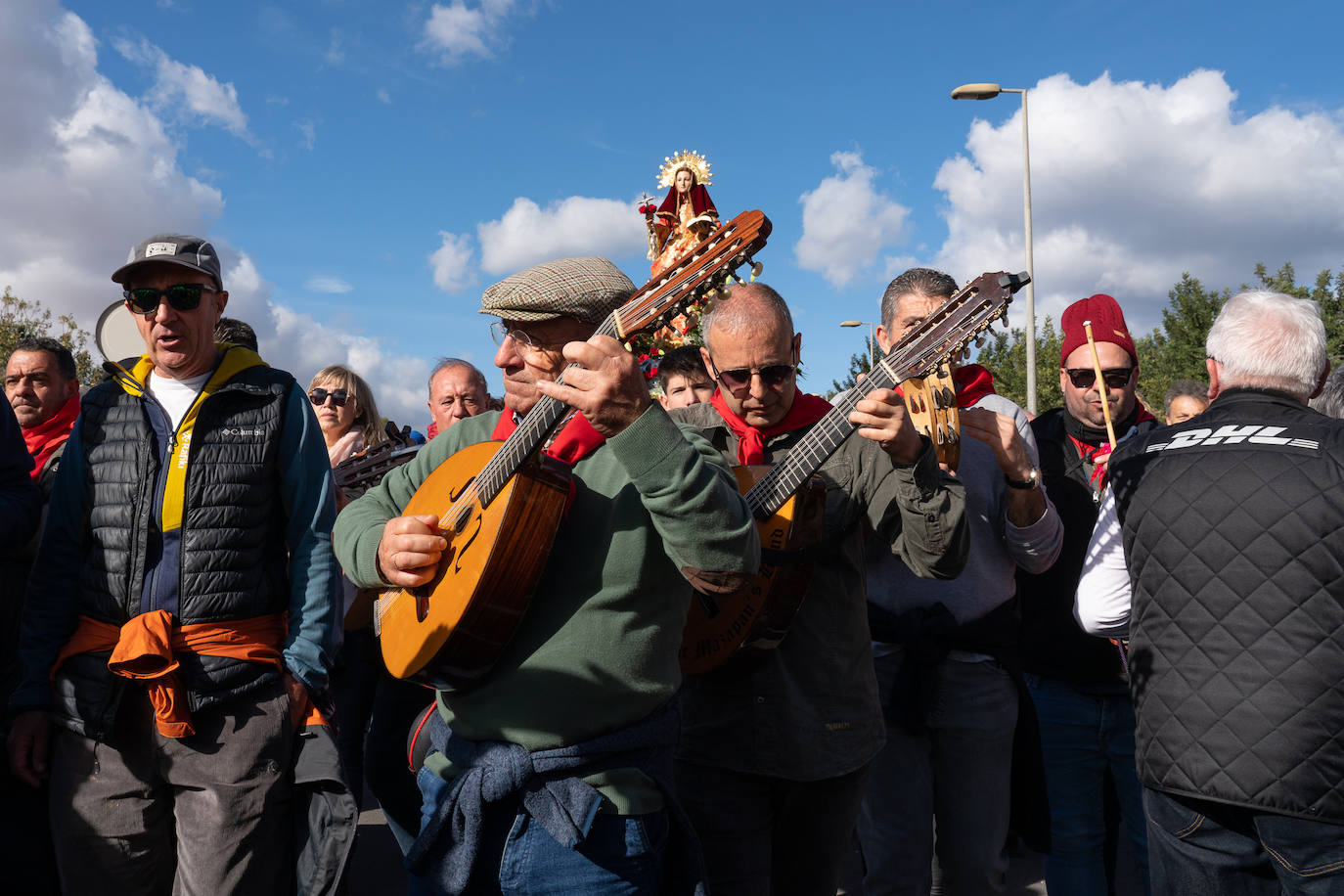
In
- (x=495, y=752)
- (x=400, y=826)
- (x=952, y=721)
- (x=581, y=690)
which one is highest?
(x=581, y=690)

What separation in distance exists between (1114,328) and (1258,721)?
1.80 metres

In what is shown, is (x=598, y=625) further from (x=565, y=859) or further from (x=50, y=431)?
(x=50, y=431)

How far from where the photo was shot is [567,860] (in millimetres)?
1909

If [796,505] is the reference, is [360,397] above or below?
above

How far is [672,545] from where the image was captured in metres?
1.78

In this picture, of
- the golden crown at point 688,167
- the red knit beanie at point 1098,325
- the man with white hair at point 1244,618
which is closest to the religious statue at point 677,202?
the golden crown at point 688,167

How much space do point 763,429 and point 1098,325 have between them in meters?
1.60

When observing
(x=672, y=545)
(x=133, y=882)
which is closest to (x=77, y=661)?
(x=133, y=882)

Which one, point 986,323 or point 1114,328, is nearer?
point 986,323

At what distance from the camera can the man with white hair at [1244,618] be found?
231cm

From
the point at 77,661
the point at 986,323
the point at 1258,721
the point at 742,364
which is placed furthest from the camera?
the point at 742,364

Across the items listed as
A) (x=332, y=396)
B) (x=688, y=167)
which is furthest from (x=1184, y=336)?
(x=332, y=396)

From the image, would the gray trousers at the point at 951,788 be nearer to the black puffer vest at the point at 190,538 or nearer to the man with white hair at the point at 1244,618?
the man with white hair at the point at 1244,618

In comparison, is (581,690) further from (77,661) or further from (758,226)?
(77,661)
